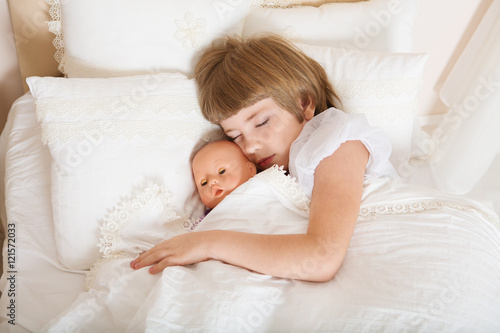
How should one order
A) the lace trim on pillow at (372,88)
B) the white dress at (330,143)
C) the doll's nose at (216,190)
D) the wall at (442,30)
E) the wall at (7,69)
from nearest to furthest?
1. the white dress at (330,143)
2. the doll's nose at (216,190)
3. the lace trim on pillow at (372,88)
4. the wall at (7,69)
5. the wall at (442,30)

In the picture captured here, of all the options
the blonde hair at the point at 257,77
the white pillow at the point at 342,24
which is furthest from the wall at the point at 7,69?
the white pillow at the point at 342,24

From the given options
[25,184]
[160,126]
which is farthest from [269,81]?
[25,184]

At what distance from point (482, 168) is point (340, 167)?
1.27 meters

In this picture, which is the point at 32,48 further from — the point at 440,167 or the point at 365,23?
the point at 440,167

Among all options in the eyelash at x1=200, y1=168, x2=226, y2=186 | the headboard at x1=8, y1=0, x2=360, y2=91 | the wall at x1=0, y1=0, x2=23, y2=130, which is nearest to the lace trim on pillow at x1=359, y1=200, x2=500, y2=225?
the eyelash at x1=200, y1=168, x2=226, y2=186

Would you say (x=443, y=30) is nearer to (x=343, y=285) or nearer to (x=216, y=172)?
(x=216, y=172)

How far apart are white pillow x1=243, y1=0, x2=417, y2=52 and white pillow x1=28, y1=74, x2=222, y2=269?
50 centimetres

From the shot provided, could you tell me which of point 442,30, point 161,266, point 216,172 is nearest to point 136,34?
point 216,172

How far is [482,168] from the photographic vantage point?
6.29 feet

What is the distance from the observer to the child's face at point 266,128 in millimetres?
1174

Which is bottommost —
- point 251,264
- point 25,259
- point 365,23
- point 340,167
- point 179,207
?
point 25,259

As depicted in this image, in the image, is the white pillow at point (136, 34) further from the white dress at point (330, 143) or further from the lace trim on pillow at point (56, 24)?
the white dress at point (330, 143)

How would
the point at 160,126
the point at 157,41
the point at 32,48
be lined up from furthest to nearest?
the point at 32,48 → the point at 157,41 → the point at 160,126

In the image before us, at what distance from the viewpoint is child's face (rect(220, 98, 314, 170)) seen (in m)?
1.17
